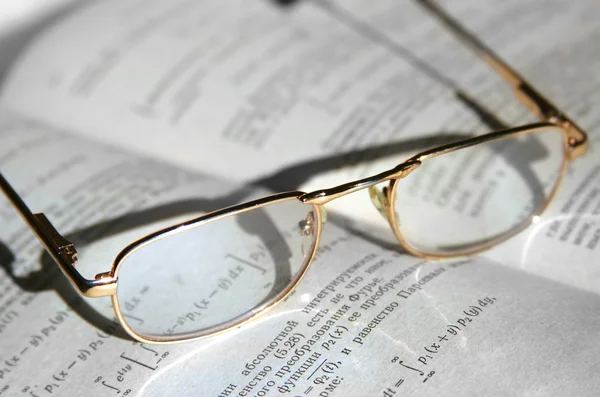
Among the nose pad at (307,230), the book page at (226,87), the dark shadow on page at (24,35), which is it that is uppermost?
the dark shadow on page at (24,35)

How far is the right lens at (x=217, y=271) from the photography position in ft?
2.42

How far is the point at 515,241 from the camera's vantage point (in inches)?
32.9

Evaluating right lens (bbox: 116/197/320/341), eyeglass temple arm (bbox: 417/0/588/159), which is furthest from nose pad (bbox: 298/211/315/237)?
eyeglass temple arm (bbox: 417/0/588/159)

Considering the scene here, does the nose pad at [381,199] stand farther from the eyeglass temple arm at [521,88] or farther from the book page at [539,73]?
the eyeglass temple arm at [521,88]

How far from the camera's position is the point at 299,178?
0.94 m

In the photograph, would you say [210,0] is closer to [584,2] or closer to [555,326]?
[584,2]

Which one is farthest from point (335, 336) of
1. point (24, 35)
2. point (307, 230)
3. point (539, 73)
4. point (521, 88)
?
point (24, 35)

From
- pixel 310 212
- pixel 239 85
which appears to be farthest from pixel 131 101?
pixel 310 212

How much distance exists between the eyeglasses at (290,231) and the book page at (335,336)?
0.6 inches

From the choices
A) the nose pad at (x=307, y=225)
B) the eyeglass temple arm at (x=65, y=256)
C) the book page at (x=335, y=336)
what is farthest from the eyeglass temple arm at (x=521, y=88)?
the eyeglass temple arm at (x=65, y=256)

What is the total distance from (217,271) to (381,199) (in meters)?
0.21

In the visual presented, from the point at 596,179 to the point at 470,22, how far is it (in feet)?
1.38

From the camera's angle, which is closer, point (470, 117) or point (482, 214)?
point (482, 214)

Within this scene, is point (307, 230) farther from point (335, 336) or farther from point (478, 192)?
point (478, 192)
